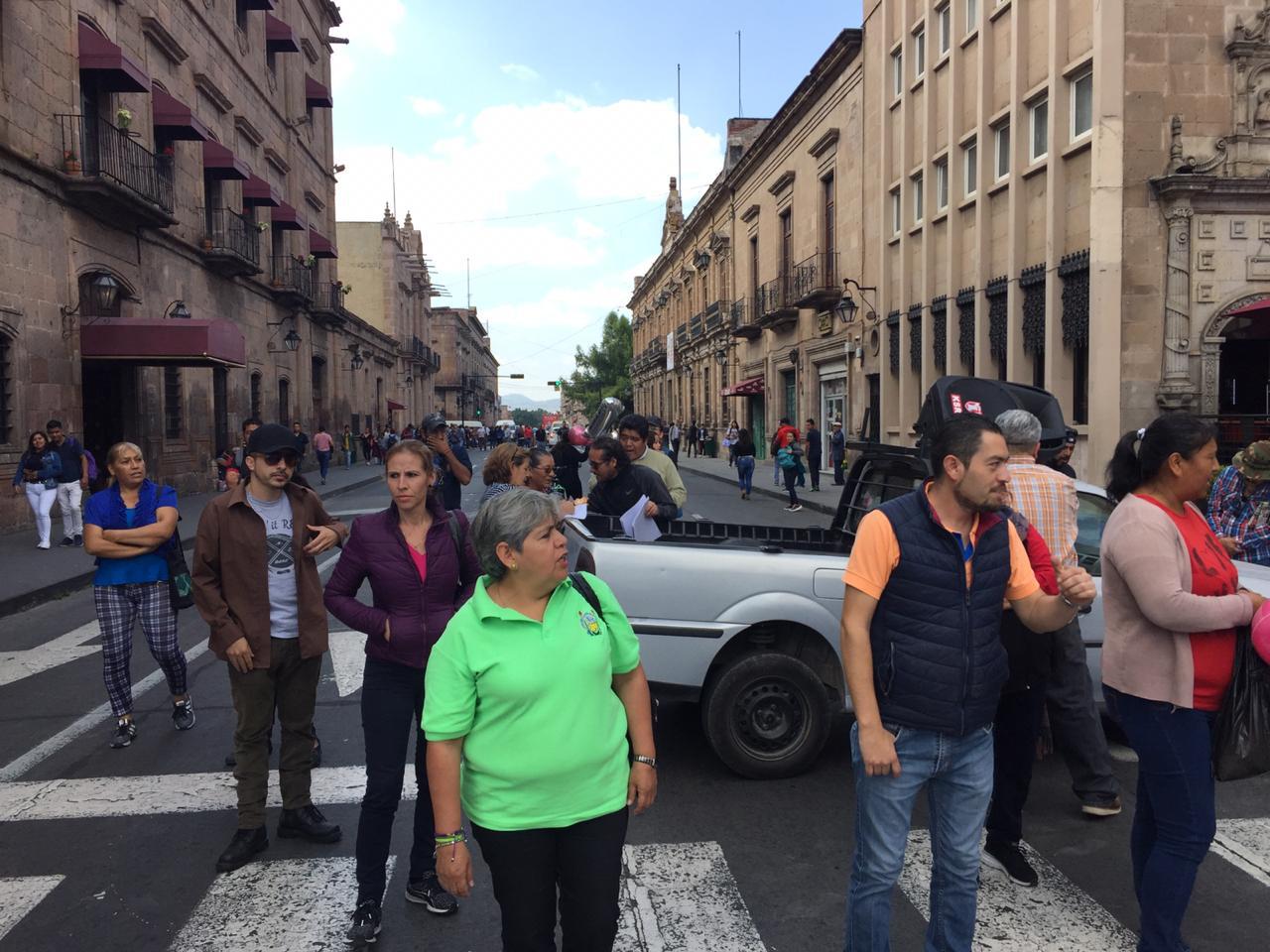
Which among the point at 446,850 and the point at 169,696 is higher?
the point at 446,850

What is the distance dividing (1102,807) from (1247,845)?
554 millimetres

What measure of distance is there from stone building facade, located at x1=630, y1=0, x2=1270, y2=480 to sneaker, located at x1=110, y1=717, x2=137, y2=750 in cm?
1501

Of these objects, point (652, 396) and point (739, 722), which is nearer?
point (739, 722)

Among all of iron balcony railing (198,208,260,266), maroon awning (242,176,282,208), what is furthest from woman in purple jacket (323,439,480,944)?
maroon awning (242,176,282,208)

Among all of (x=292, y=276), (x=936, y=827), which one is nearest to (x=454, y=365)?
(x=292, y=276)

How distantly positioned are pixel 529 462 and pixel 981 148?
17.4 metres

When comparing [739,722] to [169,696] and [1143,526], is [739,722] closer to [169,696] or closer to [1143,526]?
[1143,526]

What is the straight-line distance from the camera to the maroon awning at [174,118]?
821 inches

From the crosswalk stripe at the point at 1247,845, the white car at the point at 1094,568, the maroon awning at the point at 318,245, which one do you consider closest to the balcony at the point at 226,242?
the maroon awning at the point at 318,245

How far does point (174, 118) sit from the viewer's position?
68.9 feet

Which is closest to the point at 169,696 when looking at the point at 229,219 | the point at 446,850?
the point at 446,850

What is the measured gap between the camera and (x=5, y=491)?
15375 millimetres

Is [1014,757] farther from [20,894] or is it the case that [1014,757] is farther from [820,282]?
[820,282]

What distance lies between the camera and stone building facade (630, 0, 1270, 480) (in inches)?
628
